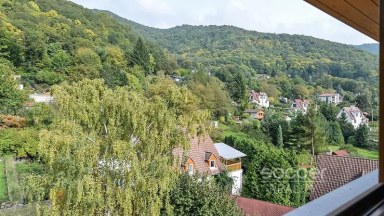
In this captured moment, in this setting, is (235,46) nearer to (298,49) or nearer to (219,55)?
(219,55)

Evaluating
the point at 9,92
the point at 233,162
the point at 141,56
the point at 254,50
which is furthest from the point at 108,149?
the point at 254,50

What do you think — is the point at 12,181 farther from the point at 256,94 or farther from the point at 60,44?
the point at 256,94

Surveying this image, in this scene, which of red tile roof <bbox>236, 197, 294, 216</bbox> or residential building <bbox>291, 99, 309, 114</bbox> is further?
residential building <bbox>291, 99, 309, 114</bbox>

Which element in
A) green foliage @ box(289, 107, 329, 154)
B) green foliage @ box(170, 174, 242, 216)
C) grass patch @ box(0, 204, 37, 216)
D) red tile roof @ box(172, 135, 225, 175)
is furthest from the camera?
green foliage @ box(289, 107, 329, 154)

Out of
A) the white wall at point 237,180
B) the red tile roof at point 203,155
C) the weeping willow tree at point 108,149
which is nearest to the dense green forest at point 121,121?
the weeping willow tree at point 108,149

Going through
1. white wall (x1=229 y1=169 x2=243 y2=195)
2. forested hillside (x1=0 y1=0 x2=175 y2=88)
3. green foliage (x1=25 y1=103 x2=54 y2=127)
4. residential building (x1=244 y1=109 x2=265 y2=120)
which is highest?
forested hillside (x1=0 y1=0 x2=175 y2=88)

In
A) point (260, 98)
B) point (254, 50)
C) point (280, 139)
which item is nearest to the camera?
point (280, 139)

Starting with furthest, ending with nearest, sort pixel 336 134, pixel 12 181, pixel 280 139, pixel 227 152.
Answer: pixel 280 139 < pixel 336 134 < pixel 227 152 < pixel 12 181

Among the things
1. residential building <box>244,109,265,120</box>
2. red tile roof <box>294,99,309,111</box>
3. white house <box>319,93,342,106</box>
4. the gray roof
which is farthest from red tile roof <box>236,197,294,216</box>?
white house <box>319,93,342,106</box>

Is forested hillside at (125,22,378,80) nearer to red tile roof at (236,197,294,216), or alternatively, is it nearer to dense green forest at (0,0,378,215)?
dense green forest at (0,0,378,215)
